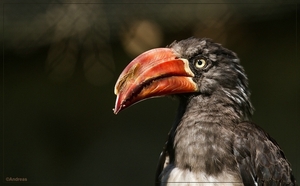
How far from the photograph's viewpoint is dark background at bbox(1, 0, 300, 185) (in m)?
4.64

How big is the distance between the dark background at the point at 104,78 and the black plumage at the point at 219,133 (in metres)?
1.53

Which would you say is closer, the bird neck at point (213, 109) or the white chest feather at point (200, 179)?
the white chest feather at point (200, 179)

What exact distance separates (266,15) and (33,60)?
7.68ft

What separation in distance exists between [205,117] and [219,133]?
0.13 metres

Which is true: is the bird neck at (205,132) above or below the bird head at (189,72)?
below

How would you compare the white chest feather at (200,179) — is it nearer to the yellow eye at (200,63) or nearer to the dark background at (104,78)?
the yellow eye at (200,63)

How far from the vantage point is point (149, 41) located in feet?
16.5

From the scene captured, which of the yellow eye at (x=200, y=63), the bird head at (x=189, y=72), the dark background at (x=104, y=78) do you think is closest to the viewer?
the bird head at (x=189, y=72)

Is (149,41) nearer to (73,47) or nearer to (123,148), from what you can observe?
(73,47)

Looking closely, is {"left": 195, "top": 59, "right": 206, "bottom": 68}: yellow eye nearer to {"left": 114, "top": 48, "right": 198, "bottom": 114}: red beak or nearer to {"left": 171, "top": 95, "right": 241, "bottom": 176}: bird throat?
{"left": 114, "top": 48, "right": 198, "bottom": 114}: red beak

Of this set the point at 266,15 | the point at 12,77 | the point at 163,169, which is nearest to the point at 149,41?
the point at 266,15

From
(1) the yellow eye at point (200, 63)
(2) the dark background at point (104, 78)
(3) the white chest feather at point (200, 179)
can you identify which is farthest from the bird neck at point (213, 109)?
(2) the dark background at point (104, 78)

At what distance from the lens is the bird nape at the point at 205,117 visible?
112 inches

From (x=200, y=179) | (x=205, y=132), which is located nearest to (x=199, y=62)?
(x=205, y=132)
